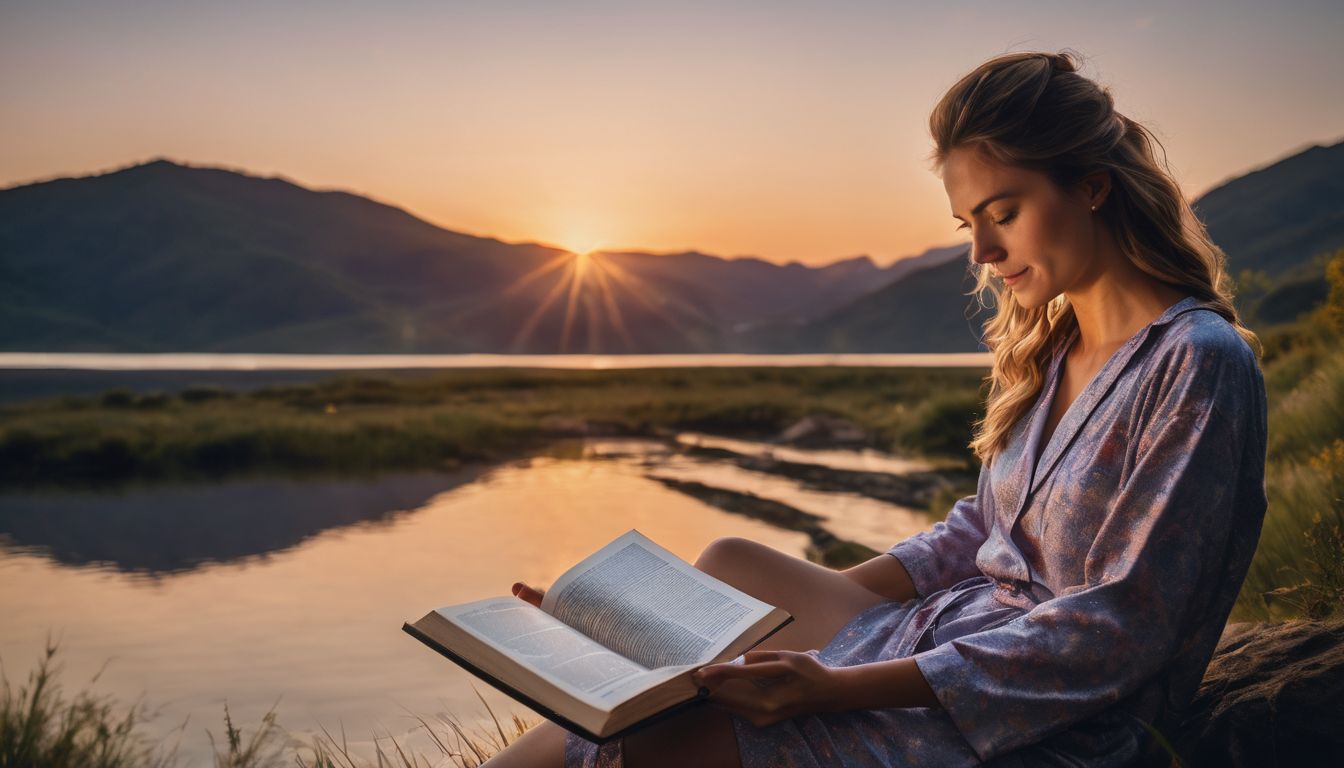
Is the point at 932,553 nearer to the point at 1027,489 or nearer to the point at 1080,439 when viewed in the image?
the point at 1027,489

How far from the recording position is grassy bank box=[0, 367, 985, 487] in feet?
43.2

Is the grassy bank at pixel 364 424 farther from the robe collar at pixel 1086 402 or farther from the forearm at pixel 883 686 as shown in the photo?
the forearm at pixel 883 686

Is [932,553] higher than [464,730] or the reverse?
higher

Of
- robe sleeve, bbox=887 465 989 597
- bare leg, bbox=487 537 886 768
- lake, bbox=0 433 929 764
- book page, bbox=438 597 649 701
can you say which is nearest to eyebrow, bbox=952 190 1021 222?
robe sleeve, bbox=887 465 989 597

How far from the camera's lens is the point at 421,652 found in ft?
18.8

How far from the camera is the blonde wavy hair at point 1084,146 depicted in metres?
1.71

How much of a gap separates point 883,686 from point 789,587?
0.56m

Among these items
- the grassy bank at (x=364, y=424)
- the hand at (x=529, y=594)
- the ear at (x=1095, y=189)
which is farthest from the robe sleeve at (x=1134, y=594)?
the grassy bank at (x=364, y=424)

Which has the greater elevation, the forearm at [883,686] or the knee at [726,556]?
the knee at [726,556]

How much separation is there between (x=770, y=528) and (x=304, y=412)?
11606mm

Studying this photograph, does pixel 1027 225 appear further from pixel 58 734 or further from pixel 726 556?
pixel 58 734

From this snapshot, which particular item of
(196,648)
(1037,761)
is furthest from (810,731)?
(196,648)

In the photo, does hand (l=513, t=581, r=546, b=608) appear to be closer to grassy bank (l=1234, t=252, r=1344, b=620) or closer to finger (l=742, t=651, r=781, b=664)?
finger (l=742, t=651, r=781, b=664)

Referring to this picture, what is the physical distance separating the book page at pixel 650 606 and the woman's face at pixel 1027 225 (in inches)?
30.4
